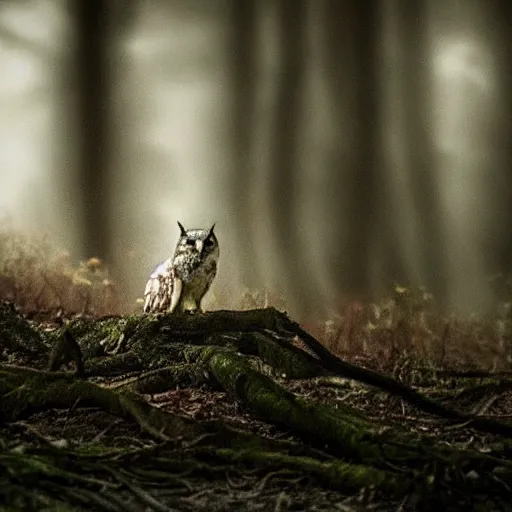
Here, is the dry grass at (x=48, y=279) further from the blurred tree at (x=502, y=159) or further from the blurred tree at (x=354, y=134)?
the blurred tree at (x=502, y=159)

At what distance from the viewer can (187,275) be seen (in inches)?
147

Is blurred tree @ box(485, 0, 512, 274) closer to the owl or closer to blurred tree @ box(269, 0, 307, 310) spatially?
blurred tree @ box(269, 0, 307, 310)

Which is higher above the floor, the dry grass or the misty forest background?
the misty forest background

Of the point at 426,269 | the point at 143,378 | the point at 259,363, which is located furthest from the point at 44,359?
the point at 426,269

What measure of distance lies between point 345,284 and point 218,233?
4.26 feet

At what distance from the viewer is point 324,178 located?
5891 millimetres

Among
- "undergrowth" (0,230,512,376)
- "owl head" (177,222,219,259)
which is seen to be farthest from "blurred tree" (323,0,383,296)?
"owl head" (177,222,219,259)

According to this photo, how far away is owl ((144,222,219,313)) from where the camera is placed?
12.3 feet

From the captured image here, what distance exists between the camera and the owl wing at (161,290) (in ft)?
12.5

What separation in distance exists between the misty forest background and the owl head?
1.92 m

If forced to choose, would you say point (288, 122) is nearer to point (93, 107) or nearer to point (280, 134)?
point (280, 134)

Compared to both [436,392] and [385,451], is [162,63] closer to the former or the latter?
[436,392]

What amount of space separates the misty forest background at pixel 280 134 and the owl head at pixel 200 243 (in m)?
1.92

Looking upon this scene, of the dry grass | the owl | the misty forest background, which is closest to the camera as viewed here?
the owl
